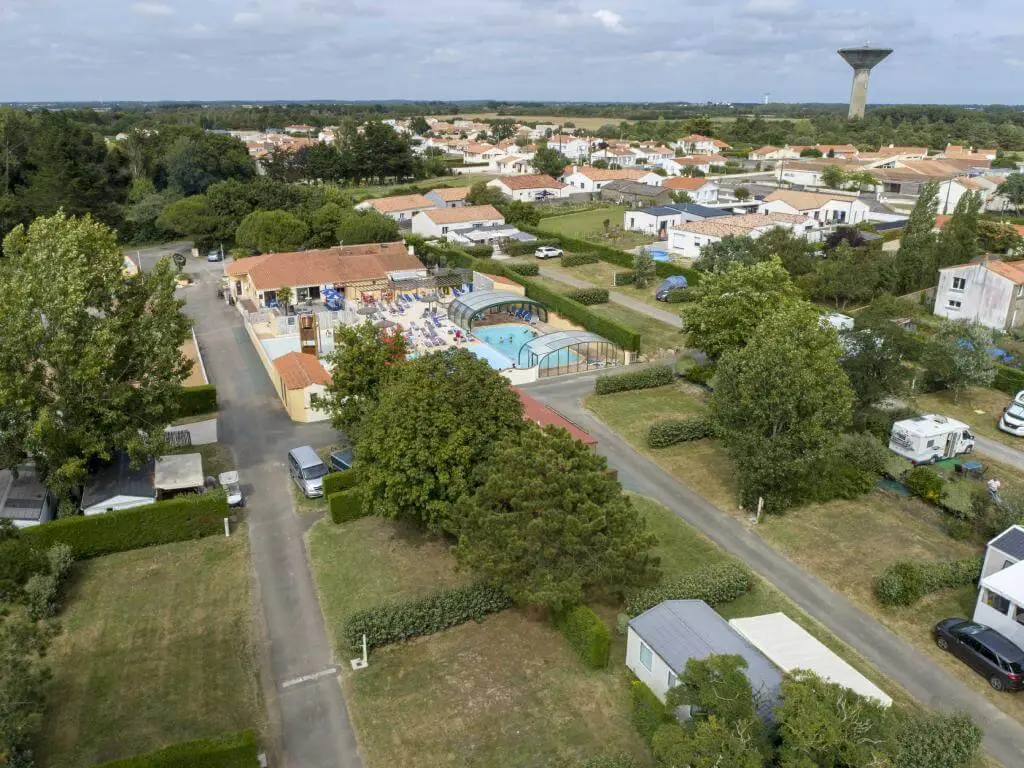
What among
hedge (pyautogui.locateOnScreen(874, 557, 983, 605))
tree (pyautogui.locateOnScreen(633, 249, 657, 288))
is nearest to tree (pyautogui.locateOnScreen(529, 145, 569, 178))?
tree (pyautogui.locateOnScreen(633, 249, 657, 288))

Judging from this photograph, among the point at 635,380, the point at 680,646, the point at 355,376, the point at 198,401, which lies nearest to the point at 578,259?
the point at 635,380

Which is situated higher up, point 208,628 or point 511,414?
point 511,414

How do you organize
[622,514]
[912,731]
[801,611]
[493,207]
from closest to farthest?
1. [912,731]
2. [622,514]
3. [801,611]
4. [493,207]

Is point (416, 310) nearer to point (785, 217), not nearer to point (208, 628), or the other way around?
point (208, 628)

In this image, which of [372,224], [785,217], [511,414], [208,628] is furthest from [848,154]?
[208,628]

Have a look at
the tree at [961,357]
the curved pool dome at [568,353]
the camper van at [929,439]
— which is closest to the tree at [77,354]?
the curved pool dome at [568,353]
